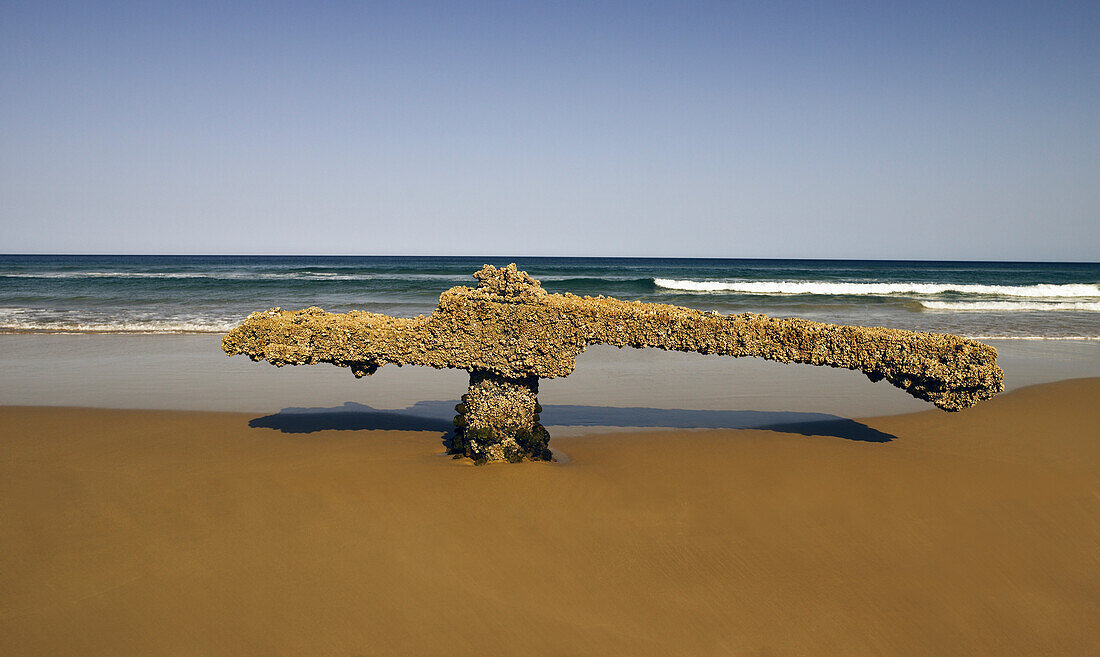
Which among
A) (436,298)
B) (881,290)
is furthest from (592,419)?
(881,290)

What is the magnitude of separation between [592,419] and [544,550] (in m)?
3.38

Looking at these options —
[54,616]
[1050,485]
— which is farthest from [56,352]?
[1050,485]

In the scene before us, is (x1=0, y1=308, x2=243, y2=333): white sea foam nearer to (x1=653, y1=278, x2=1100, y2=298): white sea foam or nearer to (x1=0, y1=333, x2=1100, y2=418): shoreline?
(x1=0, y1=333, x2=1100, y2=418): shoreline

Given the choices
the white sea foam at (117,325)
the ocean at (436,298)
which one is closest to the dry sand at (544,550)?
the white sea foam at (117,325)

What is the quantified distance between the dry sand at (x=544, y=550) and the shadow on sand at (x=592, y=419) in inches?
29.2

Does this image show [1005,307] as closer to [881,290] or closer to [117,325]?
[881,290]

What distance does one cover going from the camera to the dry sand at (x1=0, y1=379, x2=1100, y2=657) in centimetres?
313

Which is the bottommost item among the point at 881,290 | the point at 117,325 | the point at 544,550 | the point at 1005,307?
the point at 544,550

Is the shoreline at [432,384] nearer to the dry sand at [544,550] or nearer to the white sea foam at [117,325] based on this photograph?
the dry sand at [544,550]

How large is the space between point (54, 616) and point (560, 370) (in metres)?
3.36

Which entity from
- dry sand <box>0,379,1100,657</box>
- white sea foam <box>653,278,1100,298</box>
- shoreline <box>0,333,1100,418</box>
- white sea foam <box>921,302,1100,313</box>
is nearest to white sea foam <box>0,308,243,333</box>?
shoreline <box>0,333,1100,418</box>

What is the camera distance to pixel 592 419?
718 centimetres

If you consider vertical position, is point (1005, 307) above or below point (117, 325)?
above

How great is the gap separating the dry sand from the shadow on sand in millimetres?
741
